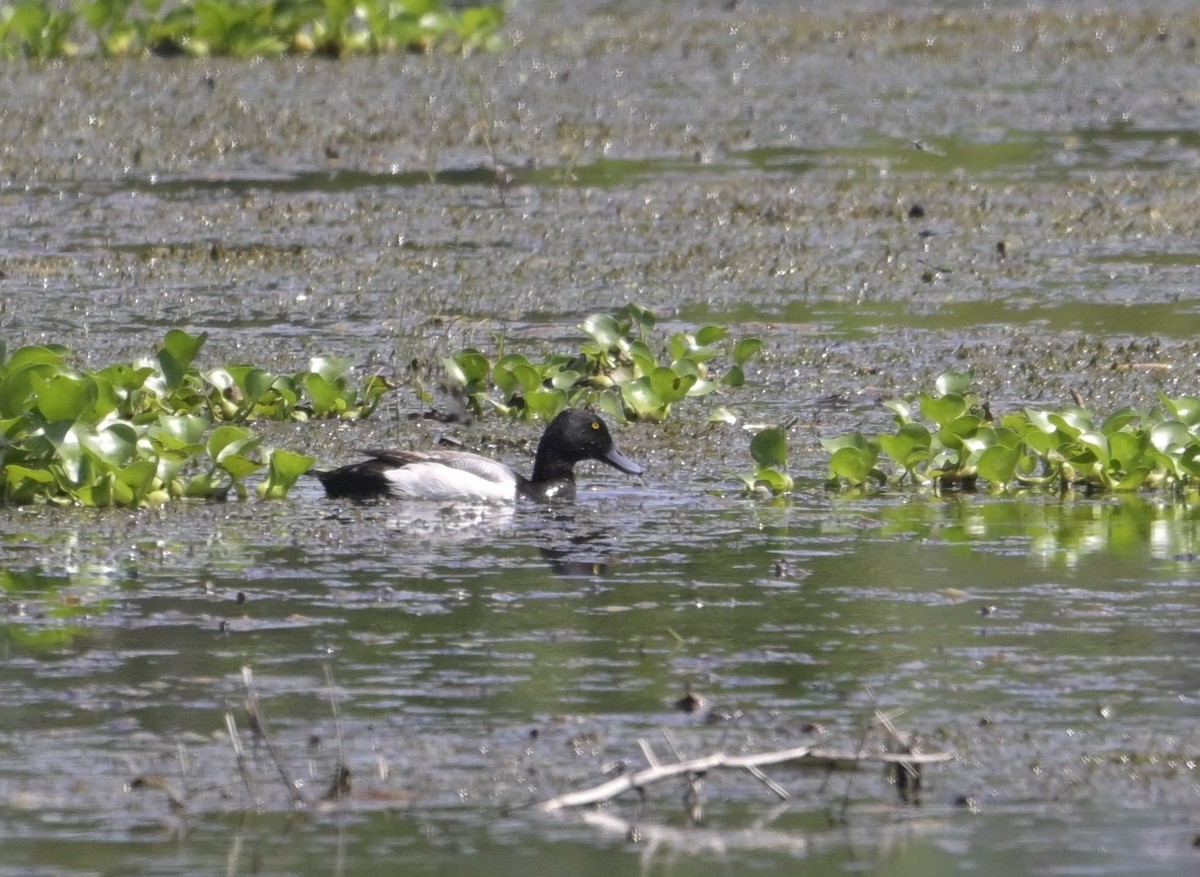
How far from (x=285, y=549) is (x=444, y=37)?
12.8m

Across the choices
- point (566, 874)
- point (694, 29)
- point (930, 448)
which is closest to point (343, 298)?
point (930, 448)

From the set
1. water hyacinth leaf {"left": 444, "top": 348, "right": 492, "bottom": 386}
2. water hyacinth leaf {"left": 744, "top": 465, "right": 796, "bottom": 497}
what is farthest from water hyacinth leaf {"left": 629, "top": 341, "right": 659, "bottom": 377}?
water hyacinth leaf {"left": 744, "top": 465, "right": 796, "bottom": 497}

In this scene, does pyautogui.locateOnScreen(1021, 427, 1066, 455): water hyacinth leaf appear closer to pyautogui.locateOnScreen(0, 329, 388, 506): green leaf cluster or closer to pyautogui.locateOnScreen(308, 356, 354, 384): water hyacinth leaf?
pyautogui.locateOnScreen(0, 329, 388, 506): green leaf cluster

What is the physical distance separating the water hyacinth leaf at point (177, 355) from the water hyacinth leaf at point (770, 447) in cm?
206

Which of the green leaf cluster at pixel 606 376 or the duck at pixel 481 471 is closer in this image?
the duck at pixel 481 471

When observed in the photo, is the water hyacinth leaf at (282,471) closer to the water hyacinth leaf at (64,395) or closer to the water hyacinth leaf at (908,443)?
the water hyacinth leaf at (64,395)

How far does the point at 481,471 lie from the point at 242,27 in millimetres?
10938

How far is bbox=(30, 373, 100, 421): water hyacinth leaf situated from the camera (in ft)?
25.6

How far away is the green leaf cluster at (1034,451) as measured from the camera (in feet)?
26.3

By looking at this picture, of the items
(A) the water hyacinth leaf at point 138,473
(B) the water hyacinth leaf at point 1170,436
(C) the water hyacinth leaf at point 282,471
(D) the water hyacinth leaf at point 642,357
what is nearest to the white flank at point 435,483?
(C) the water hyacinth leaf at point 282,471

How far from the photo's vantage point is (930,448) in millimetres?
8188

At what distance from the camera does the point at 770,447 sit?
8117 millimetres

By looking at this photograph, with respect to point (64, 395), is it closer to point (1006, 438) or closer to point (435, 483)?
point (435, 483)

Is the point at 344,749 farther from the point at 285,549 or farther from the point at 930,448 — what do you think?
the point at 930,448
